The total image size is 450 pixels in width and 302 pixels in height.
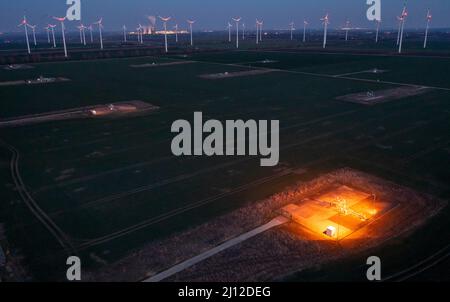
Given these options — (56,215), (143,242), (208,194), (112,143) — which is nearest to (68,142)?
(112,143)

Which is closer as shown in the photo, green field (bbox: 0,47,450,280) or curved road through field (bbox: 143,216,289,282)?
curved road through field (bbox: 143,216,289,282)

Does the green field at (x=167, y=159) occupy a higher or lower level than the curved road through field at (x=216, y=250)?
higher

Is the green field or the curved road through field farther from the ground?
the green field

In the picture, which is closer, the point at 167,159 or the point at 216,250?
the point at 216,250

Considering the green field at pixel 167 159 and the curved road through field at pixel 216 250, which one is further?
the green field at pixel 167 159

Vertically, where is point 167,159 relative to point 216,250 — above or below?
above

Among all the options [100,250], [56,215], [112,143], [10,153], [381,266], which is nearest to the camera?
[381,266]
